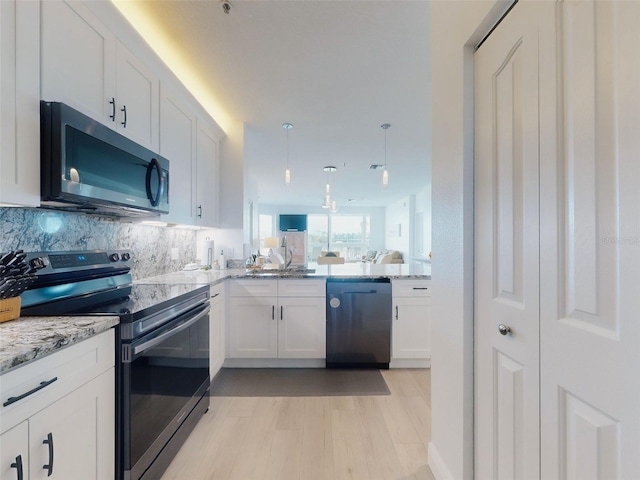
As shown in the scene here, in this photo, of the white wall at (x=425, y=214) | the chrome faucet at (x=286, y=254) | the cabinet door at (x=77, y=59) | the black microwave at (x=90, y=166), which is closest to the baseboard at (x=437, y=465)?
the black microwave at (x=90, y=166)

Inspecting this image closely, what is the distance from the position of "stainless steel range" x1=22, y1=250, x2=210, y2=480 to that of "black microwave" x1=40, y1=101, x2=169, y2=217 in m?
0.30

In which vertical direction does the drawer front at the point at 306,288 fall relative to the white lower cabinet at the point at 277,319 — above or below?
above

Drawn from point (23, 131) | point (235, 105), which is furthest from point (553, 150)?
point (235, 105)

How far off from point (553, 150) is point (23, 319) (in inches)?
75.6

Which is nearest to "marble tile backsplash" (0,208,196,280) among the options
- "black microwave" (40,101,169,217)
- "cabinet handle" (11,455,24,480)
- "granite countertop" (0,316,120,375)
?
"black microwave" (40,101,169,217)

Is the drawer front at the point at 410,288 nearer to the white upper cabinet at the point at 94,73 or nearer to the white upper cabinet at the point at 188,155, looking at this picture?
the white upper cabinet at the point at 188,155

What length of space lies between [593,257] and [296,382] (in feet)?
7.74

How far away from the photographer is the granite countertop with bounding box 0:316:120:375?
773 mm

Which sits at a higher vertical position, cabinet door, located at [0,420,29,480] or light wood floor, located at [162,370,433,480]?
cabinet door, located at [0,420,29,480]

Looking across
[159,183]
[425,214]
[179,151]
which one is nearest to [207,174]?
[179,151]

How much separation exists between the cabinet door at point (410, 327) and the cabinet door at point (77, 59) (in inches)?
104

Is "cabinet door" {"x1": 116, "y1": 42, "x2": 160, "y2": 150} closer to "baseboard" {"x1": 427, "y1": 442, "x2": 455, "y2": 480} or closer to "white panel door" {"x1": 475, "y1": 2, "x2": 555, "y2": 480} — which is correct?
"white panel door" {"x1": 475, "y1": 2, "x2": 555, "y2": 480}

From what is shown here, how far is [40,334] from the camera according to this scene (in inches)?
35.9

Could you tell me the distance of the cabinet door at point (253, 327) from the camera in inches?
106
